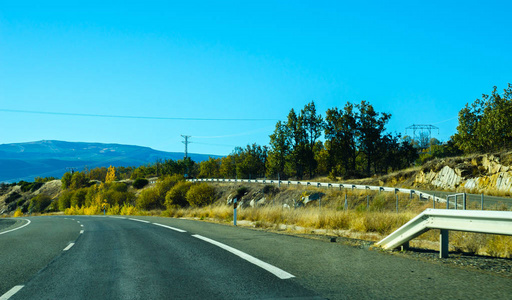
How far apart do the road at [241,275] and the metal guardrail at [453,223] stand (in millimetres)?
571

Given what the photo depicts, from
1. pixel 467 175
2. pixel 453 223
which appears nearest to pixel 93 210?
pixel 467 175

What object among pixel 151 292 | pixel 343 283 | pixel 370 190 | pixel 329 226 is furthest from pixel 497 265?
pixel 370 190

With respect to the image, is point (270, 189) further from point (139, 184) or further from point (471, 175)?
point (139, 184)

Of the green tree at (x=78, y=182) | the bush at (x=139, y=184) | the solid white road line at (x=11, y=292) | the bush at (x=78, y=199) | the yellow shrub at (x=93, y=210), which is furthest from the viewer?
the green tree at (x=78, y=182)

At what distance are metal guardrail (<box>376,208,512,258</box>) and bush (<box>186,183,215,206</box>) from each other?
4899 centimetres

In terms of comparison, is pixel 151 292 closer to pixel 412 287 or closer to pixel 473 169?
pixel 412 287

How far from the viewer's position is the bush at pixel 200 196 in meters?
55.7

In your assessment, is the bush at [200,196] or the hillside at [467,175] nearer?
the hillside at [467,175]

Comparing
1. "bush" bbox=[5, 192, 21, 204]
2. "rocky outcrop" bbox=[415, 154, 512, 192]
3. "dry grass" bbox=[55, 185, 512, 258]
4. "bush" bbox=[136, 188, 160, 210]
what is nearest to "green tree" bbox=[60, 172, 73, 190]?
"bush" bbox=[5, 192, 21, 204]

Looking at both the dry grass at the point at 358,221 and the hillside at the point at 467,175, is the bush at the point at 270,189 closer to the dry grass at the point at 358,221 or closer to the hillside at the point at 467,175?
the dry grass at the point at 358,221

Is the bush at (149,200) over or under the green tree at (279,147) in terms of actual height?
under

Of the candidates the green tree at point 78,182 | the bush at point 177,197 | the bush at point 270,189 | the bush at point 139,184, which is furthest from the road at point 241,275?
the green tree at point 78,182

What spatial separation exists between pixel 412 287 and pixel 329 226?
9.47 m

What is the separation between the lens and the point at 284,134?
2726 inches
